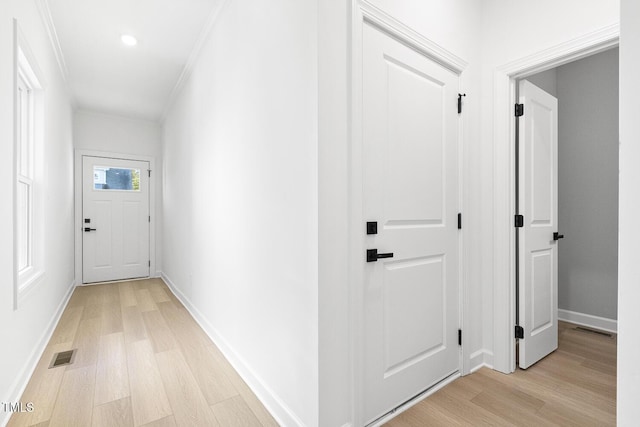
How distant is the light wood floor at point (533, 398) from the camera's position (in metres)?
1.63

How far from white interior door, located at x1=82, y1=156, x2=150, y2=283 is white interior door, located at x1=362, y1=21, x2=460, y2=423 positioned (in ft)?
16.4

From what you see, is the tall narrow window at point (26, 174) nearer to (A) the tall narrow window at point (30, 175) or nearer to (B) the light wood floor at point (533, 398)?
(A) the tall narrow window at point (30, 175)

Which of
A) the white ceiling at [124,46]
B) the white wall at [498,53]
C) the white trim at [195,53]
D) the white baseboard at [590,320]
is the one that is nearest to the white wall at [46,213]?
the white ceiling at [124,46]

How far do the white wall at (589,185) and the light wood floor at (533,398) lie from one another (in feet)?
3.03

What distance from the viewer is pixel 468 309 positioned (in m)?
2.12

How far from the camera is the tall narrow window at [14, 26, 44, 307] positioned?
2385 mm

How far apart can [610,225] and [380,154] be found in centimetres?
279

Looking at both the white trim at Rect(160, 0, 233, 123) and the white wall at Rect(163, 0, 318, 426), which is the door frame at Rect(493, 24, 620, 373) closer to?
the white wall at Rect(163, 0, 318, 426)

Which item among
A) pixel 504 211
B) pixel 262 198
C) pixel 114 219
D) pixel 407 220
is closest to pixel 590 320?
pixel 504 211

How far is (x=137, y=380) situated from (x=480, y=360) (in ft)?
7.77

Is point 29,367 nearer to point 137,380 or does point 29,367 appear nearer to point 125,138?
point 137,380

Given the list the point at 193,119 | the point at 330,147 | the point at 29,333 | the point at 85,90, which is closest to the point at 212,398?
the point at 29,333
